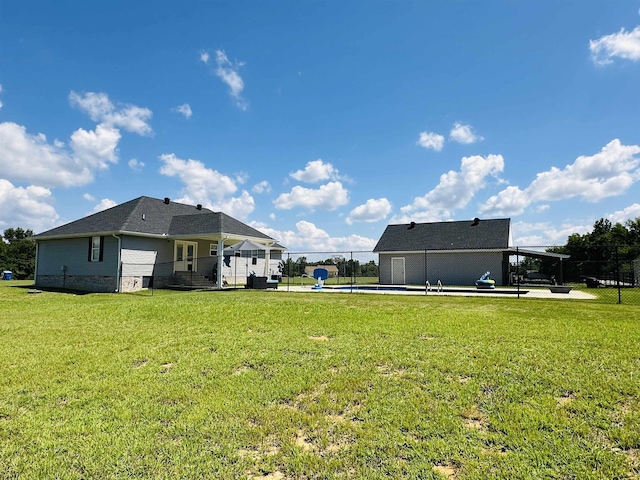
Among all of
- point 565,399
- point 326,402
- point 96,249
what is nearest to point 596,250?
point 565,399

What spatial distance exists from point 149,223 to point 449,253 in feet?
67.8

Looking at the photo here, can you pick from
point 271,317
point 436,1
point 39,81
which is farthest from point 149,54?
point 271,317

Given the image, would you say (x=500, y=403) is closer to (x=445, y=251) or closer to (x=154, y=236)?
(x=154, y=236)

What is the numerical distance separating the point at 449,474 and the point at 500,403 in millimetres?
1430

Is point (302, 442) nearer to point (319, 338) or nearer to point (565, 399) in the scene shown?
point (565, 399)

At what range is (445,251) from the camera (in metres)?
26.7

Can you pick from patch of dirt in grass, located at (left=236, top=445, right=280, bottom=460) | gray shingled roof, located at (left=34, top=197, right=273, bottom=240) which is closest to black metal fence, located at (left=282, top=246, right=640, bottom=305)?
gray shingled roof, located at (left=34, top=197, right=273, bottom=240)

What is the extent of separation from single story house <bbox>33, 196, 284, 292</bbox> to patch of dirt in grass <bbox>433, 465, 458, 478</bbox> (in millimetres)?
16493

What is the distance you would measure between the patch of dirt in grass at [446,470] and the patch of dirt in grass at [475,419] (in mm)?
709

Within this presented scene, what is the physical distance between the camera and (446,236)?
28156mm

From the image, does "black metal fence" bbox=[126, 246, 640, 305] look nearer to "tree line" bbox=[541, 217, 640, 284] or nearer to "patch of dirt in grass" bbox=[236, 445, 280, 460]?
"tree line" bbox=[541, 217, 640, 284]

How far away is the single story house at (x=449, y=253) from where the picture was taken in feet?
84.5

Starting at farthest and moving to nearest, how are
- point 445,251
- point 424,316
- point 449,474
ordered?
point 445,251, point 424,316, point 449,474

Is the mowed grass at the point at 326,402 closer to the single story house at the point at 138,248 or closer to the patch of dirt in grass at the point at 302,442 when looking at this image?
the patch of dirt in grass at the point at 302,442
